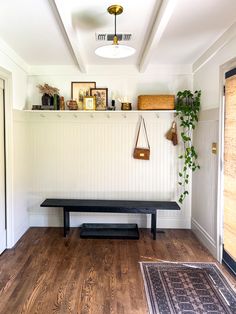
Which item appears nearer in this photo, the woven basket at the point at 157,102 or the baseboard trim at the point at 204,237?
the baseboard trim at the point at 204,237

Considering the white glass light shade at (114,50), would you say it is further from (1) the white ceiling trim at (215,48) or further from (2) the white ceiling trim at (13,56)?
(2) the white ceiling trim at (13,56)

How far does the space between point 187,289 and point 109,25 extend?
2.57m

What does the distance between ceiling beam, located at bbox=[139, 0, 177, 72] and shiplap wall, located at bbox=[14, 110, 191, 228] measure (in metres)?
1.03

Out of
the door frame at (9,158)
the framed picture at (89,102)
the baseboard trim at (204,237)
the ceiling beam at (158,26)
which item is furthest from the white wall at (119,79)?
the baseboard trim at (204,237)

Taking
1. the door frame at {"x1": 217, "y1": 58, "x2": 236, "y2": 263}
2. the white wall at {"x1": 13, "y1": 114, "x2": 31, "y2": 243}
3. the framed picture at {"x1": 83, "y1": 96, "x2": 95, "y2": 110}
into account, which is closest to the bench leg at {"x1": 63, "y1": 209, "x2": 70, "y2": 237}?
the white wall at {"x1": 13, "y1": 114, "x2": 31, "y2": 243}

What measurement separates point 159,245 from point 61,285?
1.43 metres

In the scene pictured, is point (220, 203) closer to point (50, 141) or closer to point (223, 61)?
point (223, 61)

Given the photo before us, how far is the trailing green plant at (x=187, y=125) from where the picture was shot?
3584 mm

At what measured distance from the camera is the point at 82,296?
228 cm

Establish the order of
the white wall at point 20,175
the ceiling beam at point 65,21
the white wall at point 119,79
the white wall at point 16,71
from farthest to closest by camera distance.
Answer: the white wall at point 119,79 < the white wall at point 20,175 < the white wall at point 16,71 < the ceiling beam at point 65,21

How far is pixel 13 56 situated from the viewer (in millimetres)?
3238

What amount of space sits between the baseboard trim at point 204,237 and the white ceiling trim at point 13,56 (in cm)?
329

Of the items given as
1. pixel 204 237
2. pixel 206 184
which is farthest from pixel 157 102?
pixel 204 237

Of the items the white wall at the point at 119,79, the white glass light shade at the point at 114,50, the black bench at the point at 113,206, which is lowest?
the black bench at the point at 113,206
